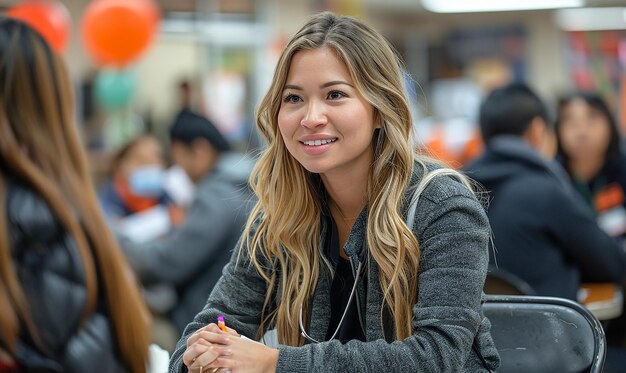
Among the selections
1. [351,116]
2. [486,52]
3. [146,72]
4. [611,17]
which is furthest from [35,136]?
[611,17]

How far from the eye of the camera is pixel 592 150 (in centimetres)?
479

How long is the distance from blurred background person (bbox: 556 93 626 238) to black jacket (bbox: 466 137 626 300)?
123cm

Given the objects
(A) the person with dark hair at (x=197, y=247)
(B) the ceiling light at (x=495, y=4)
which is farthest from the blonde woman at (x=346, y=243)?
(B) the ceiling light at (x=495, y=4)

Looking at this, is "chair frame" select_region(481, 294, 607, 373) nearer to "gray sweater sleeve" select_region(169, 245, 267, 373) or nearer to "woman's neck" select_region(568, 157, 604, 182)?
"gray sweater sleeve" select_region(169, 245, 267, 373)

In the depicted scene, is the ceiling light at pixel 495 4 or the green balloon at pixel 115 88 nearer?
the green balloon at pixel 115 88

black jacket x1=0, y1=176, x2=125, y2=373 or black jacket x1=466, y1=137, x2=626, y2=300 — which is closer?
black jacket x1=0, y1=176, x2=125, y2=373

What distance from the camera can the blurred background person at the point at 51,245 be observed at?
163 cm

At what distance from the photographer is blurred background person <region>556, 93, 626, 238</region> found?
186 inches

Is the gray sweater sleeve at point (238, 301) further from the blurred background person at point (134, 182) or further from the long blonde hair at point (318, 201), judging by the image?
the blurred background person at point (134, 182)

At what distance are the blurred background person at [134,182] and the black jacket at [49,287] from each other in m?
3.76

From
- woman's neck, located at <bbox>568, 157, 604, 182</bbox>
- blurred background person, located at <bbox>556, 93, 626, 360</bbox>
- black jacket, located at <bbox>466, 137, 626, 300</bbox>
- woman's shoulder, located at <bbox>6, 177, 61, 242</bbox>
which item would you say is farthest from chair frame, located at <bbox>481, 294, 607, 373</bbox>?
woman's neck, located at <bbox>568, 157, 604, 182</bbox>

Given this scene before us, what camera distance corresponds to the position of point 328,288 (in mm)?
1859

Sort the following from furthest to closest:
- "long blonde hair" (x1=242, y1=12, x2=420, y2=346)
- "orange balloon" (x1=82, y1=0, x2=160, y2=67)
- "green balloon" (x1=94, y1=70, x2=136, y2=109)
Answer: "green balloon" (x1=94, y1=70, x2=136, y2=109), "orange balloon" (x1=82, y1=0, x2=160, y2=67), "long blonde hair" (x1=242, y1=12, x2=420, y2=346)

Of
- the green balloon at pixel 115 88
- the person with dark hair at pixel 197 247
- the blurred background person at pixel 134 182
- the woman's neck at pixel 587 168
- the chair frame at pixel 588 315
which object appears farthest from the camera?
the green balloon at pixel 115 88
